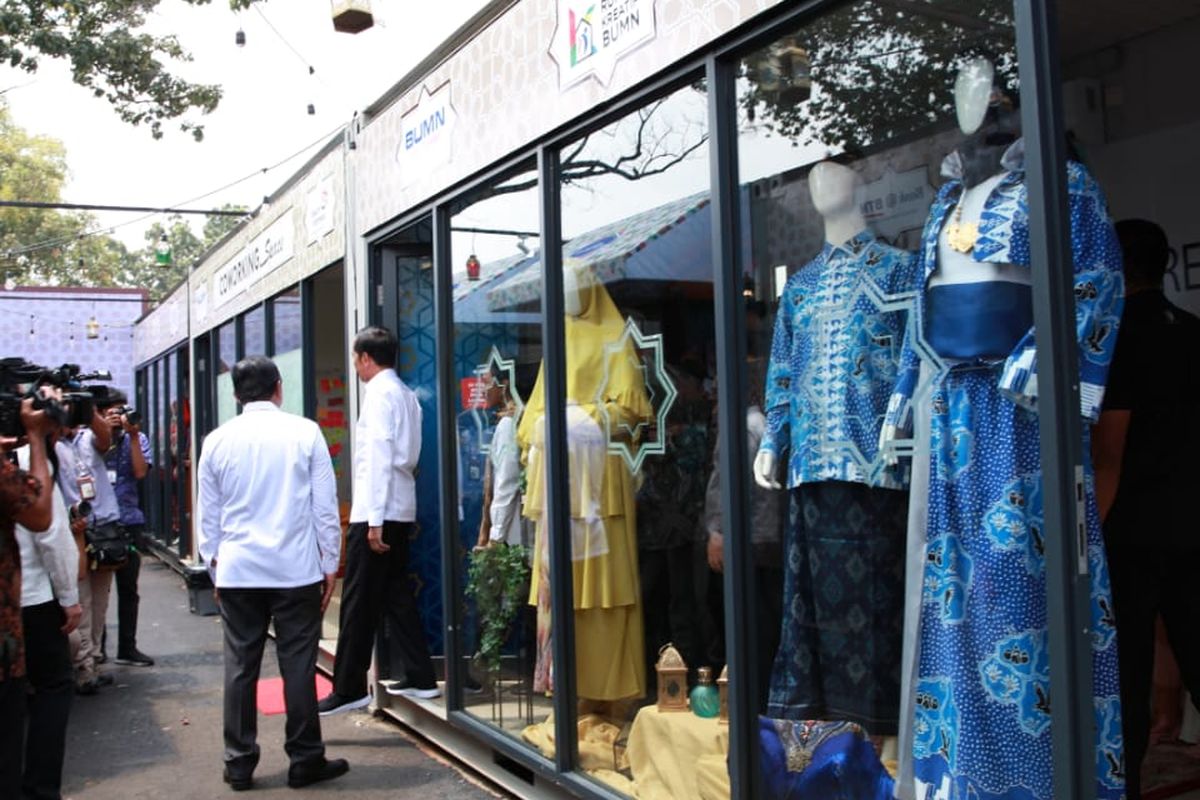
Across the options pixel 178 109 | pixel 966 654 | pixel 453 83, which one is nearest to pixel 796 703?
pixel 966 654

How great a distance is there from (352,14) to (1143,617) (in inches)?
187

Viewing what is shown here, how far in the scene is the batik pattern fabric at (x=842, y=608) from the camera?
2.88 metres

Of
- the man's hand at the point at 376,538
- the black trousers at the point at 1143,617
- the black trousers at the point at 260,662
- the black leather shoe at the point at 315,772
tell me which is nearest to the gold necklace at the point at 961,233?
the black trousers at the point at 1143,617

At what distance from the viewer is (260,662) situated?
4.81 m

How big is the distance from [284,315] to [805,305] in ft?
18.4

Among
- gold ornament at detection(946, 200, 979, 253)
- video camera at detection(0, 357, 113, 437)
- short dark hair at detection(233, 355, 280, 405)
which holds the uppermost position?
gold ornament at detection(946, 200, 979, 253)

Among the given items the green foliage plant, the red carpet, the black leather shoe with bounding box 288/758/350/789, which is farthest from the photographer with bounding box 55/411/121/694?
the green foliage plant

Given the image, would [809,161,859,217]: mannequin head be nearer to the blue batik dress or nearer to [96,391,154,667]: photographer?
the blue batik dress

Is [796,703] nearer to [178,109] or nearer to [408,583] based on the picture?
[408,583]

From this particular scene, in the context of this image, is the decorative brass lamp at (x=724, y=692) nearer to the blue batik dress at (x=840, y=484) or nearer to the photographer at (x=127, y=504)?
the blue batik dress at (x=840, y=484)

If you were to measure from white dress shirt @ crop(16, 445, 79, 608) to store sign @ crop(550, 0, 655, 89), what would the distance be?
2.24 metres

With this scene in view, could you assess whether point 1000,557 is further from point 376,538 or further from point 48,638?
point 376,538

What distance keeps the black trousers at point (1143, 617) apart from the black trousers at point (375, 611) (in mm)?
3312

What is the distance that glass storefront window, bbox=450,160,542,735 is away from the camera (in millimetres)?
4527
